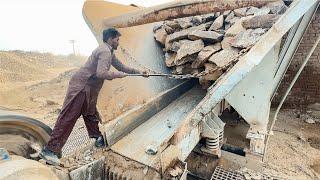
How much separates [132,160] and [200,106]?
2.56ft

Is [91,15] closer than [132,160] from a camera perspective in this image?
No

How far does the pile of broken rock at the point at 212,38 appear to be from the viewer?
362 centimetres

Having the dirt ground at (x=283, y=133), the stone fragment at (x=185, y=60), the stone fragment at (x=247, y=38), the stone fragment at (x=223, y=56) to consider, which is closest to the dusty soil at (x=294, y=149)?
the dirt ground at (x=283, y=133)

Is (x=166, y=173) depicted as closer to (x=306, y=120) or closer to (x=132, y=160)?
(x=132, y=160)

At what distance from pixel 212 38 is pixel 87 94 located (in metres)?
1.87

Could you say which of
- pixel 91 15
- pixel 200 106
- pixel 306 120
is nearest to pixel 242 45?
pixel 200 106

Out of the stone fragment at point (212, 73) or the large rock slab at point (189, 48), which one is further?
the large rock slab at point (189, 48)

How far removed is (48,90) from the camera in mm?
9086

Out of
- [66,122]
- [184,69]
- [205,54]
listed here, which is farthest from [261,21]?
[66,122]

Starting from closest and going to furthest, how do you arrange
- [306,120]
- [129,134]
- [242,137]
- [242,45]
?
1. [129,134]
2. [242,45]
3. [242,137]
4. [306,120]

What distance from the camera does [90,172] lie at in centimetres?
259

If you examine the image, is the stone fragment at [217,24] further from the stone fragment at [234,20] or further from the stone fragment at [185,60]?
the stone fragment at [185,60]

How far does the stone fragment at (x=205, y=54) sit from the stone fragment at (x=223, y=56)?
3.1 inches

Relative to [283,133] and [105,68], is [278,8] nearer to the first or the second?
[283,133]
